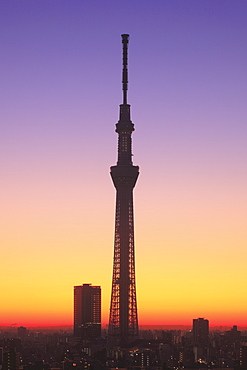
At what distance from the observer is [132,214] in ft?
540

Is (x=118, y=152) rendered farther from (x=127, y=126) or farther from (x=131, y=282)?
(x=131, y=282)

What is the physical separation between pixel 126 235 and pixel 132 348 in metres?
21.8

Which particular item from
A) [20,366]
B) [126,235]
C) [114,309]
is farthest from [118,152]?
[20,366]

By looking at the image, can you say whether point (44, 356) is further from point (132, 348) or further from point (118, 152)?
point (118, 152)

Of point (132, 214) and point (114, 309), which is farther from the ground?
point (132, 214)

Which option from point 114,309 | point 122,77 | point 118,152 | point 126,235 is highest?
point 122,77

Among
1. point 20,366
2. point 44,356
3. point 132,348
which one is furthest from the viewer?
point 44,356

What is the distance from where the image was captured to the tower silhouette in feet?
536

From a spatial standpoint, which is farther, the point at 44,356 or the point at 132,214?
the point at 44,356

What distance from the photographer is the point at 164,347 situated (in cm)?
18788

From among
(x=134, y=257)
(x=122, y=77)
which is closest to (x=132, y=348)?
(x=134, y=257)

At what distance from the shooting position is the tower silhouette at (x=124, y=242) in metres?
163

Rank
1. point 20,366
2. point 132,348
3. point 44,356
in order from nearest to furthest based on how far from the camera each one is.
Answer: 1. point 20,366
2. point 132,348
3. point 44,356

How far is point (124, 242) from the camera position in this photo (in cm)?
16562
